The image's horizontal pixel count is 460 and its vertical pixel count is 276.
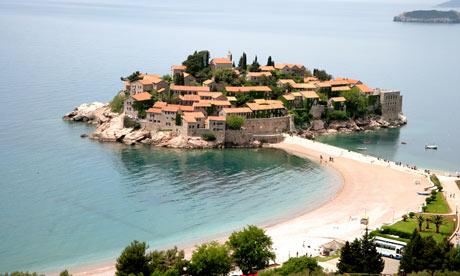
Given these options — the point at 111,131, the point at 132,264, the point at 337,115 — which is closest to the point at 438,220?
the point at 132,264

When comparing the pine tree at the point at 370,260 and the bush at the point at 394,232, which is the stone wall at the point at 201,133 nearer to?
the bush at the point at 394,232

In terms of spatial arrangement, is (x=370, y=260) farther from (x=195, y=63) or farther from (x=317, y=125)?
(x=195, y=63)

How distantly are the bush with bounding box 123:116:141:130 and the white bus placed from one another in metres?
37.8

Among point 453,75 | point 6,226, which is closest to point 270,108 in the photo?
point 6,226

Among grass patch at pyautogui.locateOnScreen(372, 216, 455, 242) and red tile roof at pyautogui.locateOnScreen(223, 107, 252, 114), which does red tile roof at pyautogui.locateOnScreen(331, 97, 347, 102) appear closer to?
red tile roof at pyautogui.locateOnScreen(223, 107, 252, 114)

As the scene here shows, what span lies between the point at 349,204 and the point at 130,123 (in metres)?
30.1

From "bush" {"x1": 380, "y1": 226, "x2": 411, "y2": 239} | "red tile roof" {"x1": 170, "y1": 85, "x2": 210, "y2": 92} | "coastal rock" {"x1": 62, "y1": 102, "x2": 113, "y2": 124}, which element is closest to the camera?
"bush" {"x1": 380, "y1": 226, "x2": 411, "y2": 239}

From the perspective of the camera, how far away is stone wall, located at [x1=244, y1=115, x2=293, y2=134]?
70.5 meters

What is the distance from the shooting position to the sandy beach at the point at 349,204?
42.1 metres

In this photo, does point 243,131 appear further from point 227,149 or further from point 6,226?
point 6,226

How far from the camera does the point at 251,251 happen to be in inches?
1420

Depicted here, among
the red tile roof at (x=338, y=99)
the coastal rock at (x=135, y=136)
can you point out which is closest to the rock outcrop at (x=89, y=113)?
the coastal rock at (x=135, y=136)

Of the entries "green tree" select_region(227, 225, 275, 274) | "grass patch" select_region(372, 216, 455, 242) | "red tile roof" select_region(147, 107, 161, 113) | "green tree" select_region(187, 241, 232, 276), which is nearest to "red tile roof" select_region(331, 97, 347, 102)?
"red tile roof" select_region(147, 107, 161, 113)

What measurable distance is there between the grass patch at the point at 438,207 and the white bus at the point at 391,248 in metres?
9.03
